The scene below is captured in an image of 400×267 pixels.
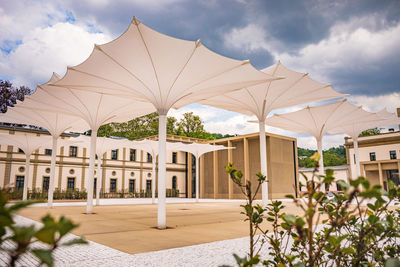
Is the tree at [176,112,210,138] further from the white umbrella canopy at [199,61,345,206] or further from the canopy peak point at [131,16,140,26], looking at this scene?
the canopy peak point at [131,16,140,26]

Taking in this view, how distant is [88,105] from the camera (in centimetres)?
1330

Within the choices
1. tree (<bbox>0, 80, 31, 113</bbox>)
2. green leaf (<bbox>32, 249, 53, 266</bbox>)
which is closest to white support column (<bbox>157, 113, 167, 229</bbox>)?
green leaf (<bbox>32, 249, 53, 266</bbox>)

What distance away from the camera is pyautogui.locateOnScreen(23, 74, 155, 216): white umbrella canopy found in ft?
39.9

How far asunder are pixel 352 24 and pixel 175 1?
9501 millimetres

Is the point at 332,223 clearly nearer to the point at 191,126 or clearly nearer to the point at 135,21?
the point at 135,21

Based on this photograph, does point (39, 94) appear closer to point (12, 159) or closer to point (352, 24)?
point (352, 24)

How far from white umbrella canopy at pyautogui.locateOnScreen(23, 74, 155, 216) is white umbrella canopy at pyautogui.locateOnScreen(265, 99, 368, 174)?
806 cm

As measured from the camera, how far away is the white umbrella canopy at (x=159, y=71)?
7969 millimetres

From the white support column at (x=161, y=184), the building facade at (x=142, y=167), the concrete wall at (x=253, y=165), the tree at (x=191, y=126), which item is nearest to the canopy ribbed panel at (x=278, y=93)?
the white support column at (x=161, y=184)

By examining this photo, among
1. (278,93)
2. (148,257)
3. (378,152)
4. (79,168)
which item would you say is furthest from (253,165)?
(148,257)

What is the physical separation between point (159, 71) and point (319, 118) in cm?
1110

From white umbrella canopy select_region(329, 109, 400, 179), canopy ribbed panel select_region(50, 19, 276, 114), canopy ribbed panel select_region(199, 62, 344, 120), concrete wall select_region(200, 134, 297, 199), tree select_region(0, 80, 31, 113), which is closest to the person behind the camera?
canopy ribbed panel select_region(50, 19, 276, 114)

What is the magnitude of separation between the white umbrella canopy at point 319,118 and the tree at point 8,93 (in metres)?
33.2

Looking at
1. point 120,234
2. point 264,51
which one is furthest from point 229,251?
point 264,51
